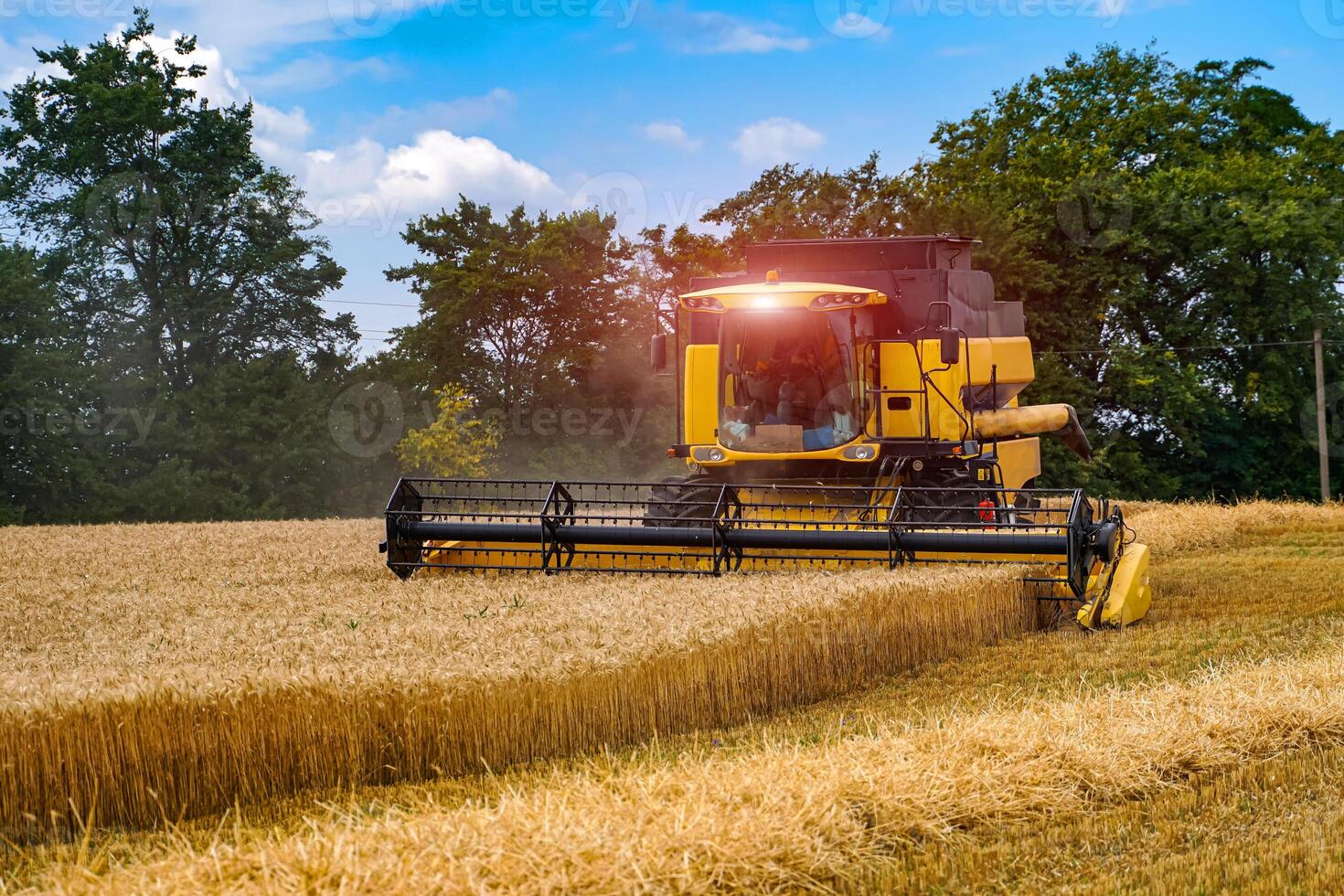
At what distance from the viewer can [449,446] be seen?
29.5m

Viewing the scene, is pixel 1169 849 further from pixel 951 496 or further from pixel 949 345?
pixel 951 496

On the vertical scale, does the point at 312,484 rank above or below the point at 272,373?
below

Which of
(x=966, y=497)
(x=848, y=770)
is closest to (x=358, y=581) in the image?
(x=966, y=497)

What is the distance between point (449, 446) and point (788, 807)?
25.8 metres

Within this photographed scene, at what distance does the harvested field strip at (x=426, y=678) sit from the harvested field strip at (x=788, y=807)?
709 mm

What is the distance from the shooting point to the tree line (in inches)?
1122

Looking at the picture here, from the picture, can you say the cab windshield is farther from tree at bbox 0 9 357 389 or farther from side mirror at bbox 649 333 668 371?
tree at bbox 0 9 357 389

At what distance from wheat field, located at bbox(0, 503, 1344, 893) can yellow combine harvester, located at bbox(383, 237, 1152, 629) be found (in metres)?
0.87

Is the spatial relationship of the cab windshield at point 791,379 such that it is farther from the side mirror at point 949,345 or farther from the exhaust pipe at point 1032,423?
the exhaust pipe at point 1032,423

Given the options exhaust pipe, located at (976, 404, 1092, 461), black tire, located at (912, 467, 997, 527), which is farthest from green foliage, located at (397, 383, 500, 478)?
black tire, located at (912, 467, 997, 527)

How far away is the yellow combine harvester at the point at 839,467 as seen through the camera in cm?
921

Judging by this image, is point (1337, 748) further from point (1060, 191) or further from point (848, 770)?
point (1060, 191)

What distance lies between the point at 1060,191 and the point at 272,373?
1917cm

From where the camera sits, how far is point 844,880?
412cm
